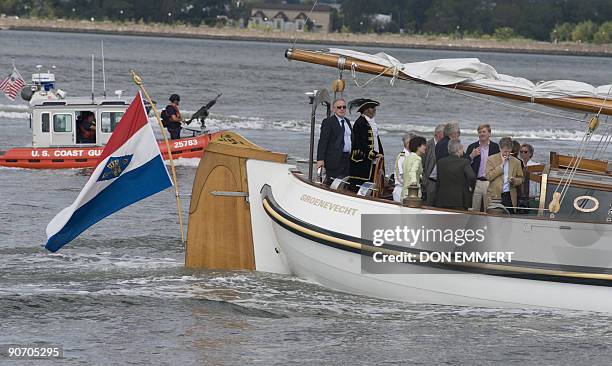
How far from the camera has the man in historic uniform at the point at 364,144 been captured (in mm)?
15891

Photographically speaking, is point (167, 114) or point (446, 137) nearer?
point (446, 137)

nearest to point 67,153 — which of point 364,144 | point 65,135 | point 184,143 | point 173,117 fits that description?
point 65,135

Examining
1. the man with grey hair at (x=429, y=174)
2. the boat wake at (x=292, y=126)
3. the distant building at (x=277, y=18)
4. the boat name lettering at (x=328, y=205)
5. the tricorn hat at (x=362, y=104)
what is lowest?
the distant building at (x=277, y=18)

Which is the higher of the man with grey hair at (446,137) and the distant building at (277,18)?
the man with grey hair at (446,137)

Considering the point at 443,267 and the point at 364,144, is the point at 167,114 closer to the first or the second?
the point at 364,144

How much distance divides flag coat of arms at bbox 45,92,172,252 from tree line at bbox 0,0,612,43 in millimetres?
155601

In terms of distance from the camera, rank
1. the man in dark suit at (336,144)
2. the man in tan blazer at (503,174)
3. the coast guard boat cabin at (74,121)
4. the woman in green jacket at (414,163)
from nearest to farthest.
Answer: the woman in green jacket at (414,163)
the man in tan blazer at (503,174)
the man in dark suit at (336,144)
the coast guard boat cabin at (74,121)

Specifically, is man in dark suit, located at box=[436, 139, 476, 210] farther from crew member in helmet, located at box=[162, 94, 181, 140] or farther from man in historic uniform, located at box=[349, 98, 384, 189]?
crew member in helmet, located at box=[162, 94, 181, 140]

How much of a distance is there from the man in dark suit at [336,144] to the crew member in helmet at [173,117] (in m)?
13.4

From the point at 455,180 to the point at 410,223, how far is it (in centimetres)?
68

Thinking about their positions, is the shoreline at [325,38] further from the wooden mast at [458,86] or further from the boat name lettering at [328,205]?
the boat name lettering at [328,205]

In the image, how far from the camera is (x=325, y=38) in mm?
163125

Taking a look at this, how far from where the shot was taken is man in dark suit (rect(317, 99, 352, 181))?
15766 mm

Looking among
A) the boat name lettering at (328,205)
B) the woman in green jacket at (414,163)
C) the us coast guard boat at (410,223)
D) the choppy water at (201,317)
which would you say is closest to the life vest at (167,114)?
the choppy water at (201,317)
